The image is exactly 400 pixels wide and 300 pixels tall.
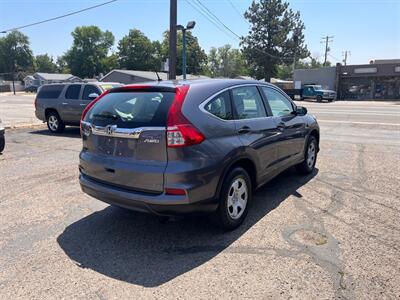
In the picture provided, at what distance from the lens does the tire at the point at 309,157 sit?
244 inches

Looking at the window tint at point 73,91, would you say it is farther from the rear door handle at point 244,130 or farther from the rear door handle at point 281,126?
the rear door handle at point 244,130

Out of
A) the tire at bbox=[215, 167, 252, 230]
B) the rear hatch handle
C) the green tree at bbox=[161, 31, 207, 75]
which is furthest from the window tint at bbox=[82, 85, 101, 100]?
the green tree at bbox=[161, 31, 207, 75]

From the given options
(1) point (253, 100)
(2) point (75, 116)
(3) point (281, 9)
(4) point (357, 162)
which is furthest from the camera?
(3) point (281, 9)

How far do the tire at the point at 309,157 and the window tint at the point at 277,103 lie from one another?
3.28 feet

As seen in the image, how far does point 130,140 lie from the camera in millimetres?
3545

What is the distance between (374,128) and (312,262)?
11424mm

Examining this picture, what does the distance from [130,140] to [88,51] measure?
10338 cm

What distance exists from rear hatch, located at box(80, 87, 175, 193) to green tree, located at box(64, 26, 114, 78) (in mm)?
95342

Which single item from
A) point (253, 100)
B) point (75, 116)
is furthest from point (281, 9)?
point (253, 100)

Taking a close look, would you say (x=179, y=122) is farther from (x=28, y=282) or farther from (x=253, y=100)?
(x=28, y=282)

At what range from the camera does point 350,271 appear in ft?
10.4

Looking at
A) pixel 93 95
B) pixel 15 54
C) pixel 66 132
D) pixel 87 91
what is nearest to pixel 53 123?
pixel 66 132

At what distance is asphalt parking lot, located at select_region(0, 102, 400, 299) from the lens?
116 inches

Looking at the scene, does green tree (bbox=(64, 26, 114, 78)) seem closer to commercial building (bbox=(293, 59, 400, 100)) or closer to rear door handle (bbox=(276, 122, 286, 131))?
commercial building (bbox=(293, 59, 400, 100))
